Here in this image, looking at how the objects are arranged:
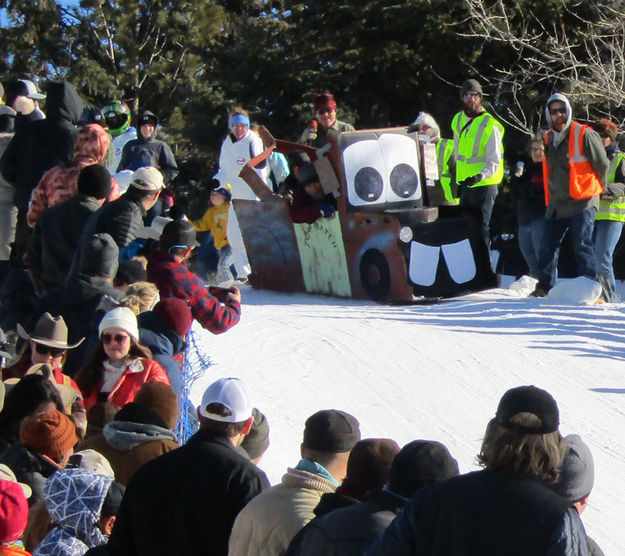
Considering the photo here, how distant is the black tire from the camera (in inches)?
473

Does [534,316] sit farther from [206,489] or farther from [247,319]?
[206,489]

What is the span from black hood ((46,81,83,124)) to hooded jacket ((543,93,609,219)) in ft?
13.3

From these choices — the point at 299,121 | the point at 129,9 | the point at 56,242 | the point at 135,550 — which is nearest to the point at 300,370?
the point at 56,242

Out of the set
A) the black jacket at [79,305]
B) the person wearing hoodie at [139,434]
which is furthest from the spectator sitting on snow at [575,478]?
the black jacket at [79,305]

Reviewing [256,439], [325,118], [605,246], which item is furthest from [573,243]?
[256,439]

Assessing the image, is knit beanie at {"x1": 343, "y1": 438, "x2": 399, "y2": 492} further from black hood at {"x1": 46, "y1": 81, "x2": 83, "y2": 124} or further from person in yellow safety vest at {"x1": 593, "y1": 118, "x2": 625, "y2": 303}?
person in yellow safety vest at {"x1": 593, "y1": 118, "x2": 625, "y2": 303}

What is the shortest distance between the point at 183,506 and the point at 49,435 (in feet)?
2.82

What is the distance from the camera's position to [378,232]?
39.4 ft

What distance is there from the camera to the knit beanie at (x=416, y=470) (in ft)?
12.0

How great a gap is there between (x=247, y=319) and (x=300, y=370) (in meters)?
1.91

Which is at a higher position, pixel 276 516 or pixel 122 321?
pixel 122 321

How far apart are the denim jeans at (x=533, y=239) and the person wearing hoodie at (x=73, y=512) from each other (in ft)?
27.2

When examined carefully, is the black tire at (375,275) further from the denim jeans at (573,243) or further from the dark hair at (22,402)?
the dark hair at (22,402)

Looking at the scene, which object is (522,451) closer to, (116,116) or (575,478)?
(575,478)
